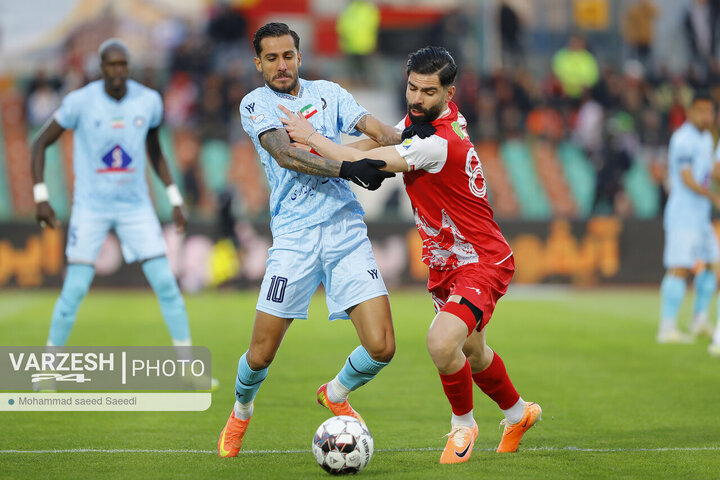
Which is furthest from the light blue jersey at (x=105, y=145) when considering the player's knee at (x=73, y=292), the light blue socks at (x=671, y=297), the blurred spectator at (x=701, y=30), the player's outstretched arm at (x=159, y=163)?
the blurred spectator at (x=701, y=30)

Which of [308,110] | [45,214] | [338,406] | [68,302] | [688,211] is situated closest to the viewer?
[308,110]

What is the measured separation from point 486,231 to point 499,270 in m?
0.24

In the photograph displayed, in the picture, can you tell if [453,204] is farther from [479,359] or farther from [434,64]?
[479,359]

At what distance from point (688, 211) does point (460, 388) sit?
7081 millimetres

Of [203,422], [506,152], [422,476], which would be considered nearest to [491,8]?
[506,152]

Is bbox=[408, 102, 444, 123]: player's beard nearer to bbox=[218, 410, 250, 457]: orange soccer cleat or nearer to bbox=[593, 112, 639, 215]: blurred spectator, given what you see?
bbox=[218, 410, 250, 457]: orange soccer cleat

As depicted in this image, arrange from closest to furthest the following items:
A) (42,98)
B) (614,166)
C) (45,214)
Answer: (45,214), (42,98), (614,166)

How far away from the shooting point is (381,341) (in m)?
6.39

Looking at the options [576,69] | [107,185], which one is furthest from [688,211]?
[576,69]

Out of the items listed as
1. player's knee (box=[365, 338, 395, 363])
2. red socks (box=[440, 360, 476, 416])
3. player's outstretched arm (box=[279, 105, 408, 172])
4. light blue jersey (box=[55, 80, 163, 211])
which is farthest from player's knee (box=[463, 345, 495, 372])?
light blue jersey (box=[55, 80, 163, 211])

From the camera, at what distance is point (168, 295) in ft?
30.2

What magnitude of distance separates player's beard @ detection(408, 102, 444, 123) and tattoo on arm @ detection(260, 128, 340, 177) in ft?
1.83

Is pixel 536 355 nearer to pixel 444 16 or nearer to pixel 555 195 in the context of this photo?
pixel 555 195

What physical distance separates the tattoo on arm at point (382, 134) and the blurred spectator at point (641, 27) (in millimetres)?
19790
